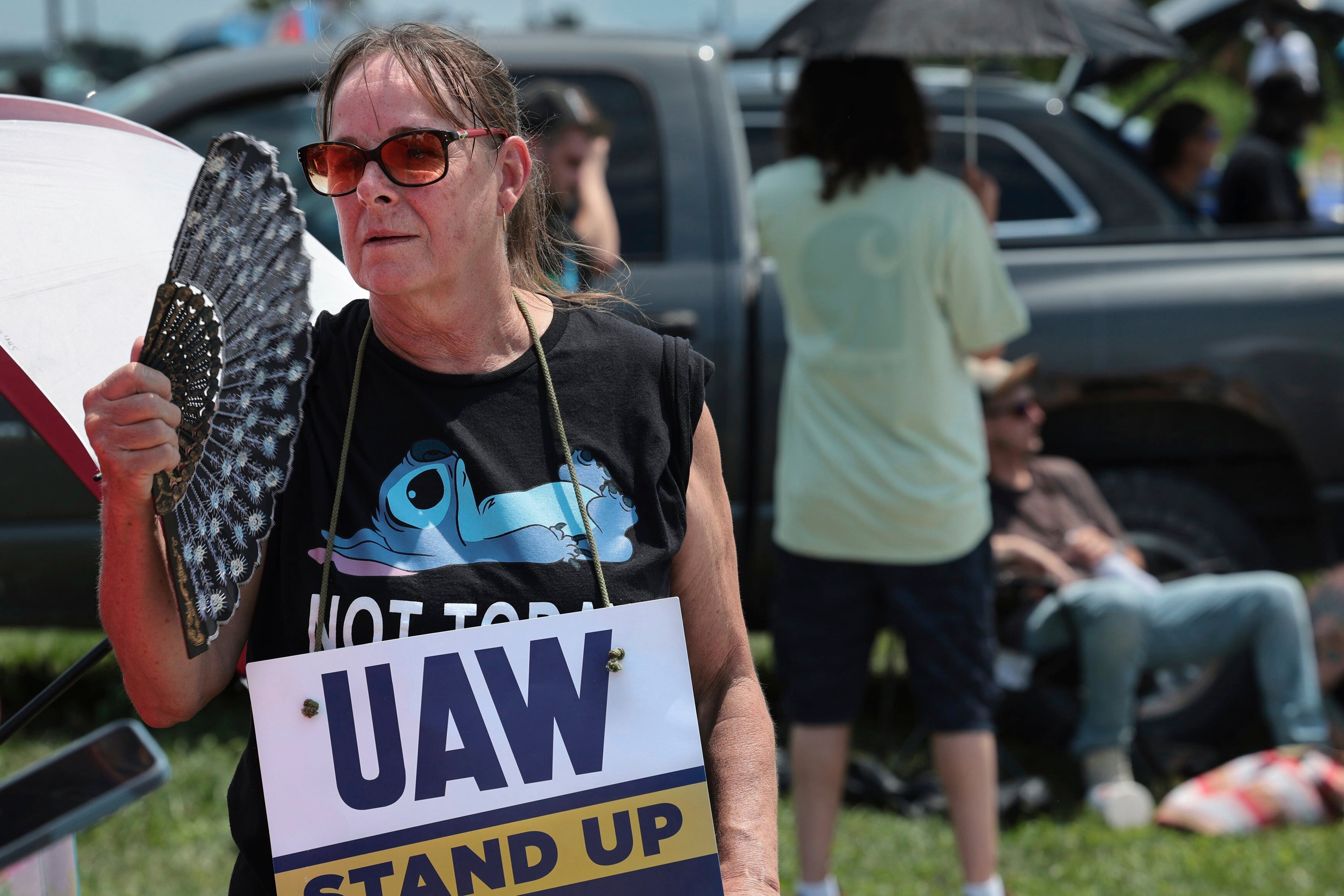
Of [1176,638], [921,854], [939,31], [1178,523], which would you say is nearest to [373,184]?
[939,31]

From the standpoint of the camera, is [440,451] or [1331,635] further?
[1331,635]

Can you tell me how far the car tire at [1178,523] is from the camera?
14.7ft

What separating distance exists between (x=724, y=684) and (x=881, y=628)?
1.88 meters

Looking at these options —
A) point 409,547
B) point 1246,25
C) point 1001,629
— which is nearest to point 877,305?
point 1001,629

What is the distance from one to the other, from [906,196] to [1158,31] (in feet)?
3.71

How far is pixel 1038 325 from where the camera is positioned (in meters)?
4.30

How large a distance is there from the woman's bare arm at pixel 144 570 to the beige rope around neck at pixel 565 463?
85 millimetres

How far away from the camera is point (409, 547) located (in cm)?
153

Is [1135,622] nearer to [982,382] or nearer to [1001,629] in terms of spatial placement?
[1001,629]

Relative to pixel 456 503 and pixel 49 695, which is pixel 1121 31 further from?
pixel 49 695

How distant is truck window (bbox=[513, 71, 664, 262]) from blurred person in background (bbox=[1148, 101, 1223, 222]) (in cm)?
197

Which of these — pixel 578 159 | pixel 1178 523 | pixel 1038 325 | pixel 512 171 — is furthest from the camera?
pixel 1178 523

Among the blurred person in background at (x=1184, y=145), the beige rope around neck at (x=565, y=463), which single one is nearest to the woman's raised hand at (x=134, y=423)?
the beige rope around neck at (x=565, y=463)

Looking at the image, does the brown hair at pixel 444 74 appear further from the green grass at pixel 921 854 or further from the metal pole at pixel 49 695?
the green grass at pixel 921 854
